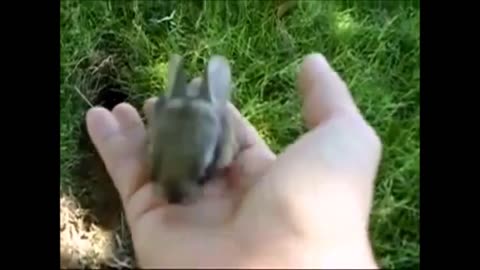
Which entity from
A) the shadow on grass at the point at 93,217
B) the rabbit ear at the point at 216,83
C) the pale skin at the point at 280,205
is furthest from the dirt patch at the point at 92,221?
the rabbit ear at the point at 216,83

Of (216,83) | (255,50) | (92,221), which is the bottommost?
(92,221)

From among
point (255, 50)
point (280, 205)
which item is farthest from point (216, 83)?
point (255, 50)

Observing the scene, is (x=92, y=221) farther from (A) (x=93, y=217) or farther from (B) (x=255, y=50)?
(B) (x=255, y=50)

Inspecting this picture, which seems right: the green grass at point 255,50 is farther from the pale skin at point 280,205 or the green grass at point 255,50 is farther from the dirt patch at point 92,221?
the pale skin at point 280,205

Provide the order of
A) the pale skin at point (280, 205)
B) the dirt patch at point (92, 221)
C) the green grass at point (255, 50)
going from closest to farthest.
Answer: the pale skin at point (280, 205), the dirt patch at point (92, 221), the green grass at point (255, 50)
